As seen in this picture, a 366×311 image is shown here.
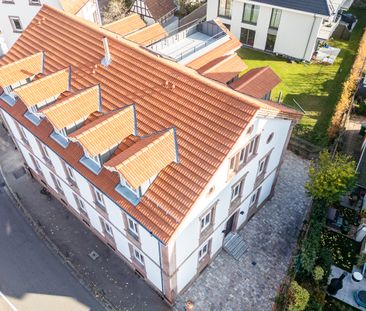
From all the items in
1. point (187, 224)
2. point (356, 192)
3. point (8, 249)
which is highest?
point (187, 224)

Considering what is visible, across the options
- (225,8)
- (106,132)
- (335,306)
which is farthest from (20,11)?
(335,306)

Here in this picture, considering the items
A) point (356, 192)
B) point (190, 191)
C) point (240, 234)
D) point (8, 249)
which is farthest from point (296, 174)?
point (8, 249)

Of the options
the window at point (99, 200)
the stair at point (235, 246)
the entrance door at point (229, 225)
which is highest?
the window at point (99, 200)

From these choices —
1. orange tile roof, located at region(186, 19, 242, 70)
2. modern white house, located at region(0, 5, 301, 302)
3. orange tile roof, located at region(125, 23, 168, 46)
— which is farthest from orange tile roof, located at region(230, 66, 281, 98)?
orange tile roof, located at region(125, 23, 168, 46)

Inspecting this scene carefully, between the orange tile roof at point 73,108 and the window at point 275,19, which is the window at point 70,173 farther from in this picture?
the window at point 275,19

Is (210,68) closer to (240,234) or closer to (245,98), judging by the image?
(245,98)

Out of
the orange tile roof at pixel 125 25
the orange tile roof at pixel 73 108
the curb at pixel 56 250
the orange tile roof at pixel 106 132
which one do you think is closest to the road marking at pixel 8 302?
the curb at pixel 56 250

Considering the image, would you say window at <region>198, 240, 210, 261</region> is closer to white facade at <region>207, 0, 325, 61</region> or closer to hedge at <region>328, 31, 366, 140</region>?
hedge at <region>328, 31, 366, 140</region>
